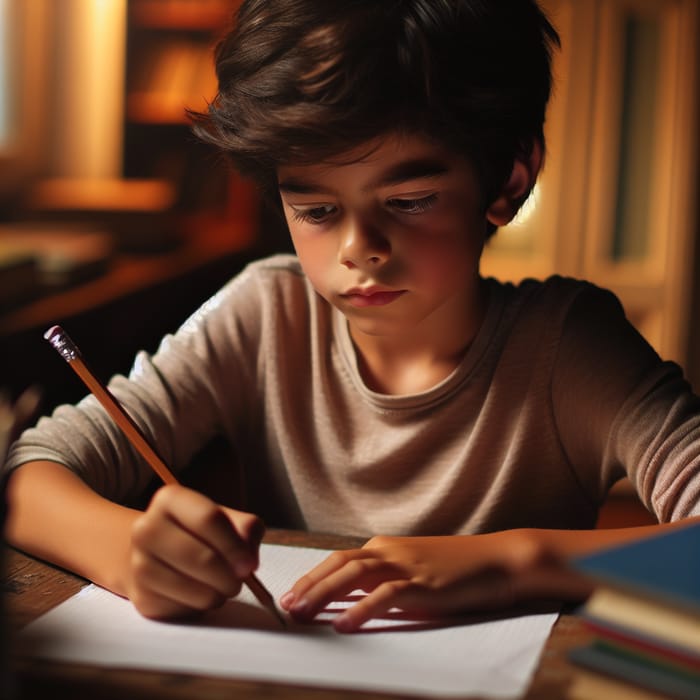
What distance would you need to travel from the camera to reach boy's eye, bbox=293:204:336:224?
100 centimetres

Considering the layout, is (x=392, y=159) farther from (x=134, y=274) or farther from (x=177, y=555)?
(x=134, y=274)

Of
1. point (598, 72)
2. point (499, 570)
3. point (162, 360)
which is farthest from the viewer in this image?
point (598, 72)

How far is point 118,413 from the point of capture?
0.84 metres

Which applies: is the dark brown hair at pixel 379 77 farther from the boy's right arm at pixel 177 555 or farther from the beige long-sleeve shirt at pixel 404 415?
the boy's right arm at pixel 177 555

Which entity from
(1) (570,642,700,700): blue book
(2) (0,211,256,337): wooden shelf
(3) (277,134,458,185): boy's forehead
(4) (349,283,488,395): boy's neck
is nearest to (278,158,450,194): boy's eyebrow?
(3) (277,134,458,185): boy's forehead

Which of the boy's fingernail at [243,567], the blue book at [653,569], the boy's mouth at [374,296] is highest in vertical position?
the boy's mouth at [374,296]

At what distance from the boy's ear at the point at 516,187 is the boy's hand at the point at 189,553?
479 mm

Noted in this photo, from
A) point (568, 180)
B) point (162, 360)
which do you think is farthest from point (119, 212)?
point (162, 360)

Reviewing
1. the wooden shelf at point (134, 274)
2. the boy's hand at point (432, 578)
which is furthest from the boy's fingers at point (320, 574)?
the wooden shelf at point (134, 274)

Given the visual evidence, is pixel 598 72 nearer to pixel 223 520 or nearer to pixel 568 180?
pixel 568 180

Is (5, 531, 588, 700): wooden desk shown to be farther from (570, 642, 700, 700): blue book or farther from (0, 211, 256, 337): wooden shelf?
(0, 211, 256, 337): wooden shelf

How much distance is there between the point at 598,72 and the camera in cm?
333

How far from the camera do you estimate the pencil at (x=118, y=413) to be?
807 mm

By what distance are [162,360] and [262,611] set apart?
487mm
